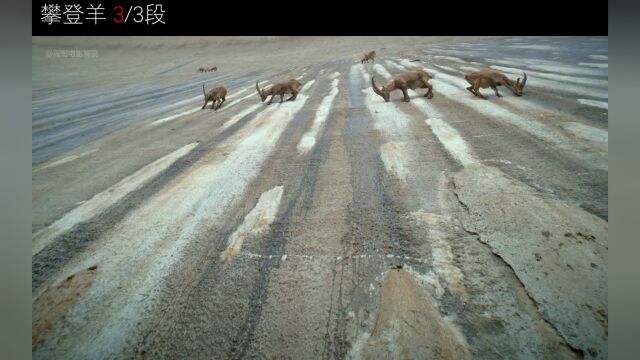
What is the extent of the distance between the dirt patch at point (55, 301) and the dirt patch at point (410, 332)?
2075 millimetres

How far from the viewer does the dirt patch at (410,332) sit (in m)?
1.71

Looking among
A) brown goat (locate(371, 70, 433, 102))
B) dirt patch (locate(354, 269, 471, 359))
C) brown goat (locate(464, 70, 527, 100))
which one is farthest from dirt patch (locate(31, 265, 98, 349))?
brown goat (locate(464, 70, 527, 100))

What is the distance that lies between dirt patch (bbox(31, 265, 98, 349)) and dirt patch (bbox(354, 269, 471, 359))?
6.81 ft

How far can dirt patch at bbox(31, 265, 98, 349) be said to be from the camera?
6.50ft

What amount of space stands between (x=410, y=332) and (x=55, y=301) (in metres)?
2.55

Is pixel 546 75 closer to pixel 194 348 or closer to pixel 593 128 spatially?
pixel 593 128

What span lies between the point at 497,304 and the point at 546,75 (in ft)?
23.5

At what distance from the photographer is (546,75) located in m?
6.78

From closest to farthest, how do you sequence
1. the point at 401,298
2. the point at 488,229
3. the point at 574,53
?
the point at 401,298 < the point at 488,229 < the point at 574,53

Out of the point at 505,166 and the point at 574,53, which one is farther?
the point at 574,53

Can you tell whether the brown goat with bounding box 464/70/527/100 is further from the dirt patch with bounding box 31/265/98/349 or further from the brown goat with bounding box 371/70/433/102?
the dirt patch with bounding box 31/265/98/349

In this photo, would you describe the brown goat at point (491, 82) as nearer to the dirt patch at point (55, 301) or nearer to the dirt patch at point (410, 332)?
the dirt patch at point (410, 332)

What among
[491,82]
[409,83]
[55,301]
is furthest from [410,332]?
[409,83]

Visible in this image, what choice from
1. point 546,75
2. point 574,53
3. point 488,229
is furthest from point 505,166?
point 574,53
